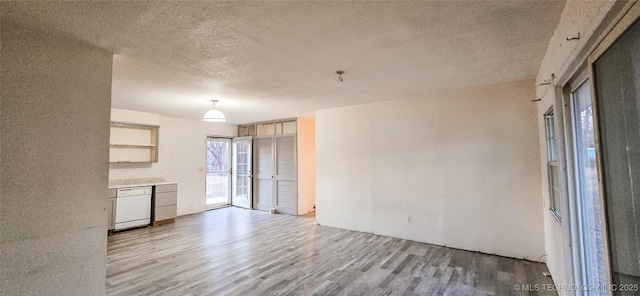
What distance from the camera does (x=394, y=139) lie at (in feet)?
15.2

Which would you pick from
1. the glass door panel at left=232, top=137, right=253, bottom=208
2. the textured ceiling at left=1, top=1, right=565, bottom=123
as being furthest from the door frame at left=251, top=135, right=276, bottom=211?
the textured ceiling at left=1, top=1, right=565, bottom=123

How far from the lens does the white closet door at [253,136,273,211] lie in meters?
7.08

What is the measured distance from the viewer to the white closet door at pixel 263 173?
7.08 meters

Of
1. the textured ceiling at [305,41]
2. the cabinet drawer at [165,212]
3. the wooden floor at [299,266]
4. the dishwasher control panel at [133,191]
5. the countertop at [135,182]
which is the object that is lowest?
the wooden floor at [299,266]

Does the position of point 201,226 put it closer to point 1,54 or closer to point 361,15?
point 1,54

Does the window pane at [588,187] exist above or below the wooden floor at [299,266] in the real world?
above

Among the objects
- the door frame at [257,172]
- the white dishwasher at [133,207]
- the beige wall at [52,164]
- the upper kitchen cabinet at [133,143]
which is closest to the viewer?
the beige wall at [52,164]

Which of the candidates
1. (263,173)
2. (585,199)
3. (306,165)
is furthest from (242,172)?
(585,199)

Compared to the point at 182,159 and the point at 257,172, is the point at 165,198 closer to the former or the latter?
the point at 182,159

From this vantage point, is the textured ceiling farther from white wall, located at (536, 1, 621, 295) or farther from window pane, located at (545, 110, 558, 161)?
window pane, located at (545, 110, 558, 161)

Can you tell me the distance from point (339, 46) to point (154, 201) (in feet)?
17.0

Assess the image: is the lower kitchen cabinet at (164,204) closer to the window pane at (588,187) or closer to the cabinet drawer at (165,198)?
the cabinet drawer at (165,198)

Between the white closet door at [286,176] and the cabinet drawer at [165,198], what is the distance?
237 centimetres

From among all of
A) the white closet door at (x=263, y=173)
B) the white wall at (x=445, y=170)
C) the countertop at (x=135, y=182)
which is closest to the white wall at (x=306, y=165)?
the white closet door at (x=263, y=173)
